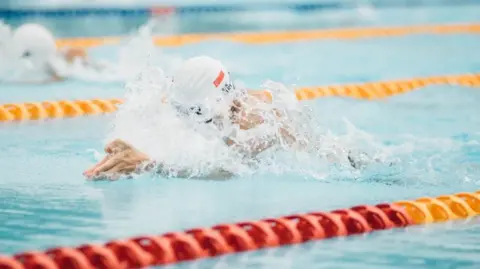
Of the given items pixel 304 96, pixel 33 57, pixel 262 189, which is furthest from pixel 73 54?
pixel 262 189

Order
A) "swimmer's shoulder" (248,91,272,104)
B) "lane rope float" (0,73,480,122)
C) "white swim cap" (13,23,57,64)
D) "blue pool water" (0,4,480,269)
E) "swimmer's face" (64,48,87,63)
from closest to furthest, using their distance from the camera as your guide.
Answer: "blue pool water" (0,4,480,269) < "swimmer's shoulder" (248,91,272,104) < "lane rope float" (0,73,480,122) < "white swim cap" (13,23,57,64) < "swimmer's face" (64,48,87,63)

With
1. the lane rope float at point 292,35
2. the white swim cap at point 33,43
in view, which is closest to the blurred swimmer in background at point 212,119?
the white swim cap at point 33,43

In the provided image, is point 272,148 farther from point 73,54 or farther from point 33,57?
point 73,54

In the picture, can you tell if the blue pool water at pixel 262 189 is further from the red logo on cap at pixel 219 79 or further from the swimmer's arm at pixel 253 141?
the red logo on cap at pixel 219 79

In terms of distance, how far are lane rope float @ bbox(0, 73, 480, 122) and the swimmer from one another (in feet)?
4.40

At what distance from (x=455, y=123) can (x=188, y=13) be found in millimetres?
9130

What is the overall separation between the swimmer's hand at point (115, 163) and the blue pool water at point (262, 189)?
0.06 m

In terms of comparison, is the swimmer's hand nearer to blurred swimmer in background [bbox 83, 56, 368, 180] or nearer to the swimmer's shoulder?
blurred swimmer in background [bbox 83, 56, 368, 180]

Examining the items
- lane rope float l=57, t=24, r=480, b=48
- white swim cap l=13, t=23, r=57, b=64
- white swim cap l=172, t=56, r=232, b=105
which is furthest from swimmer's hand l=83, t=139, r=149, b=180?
lane rope float l=57, t=24, r=480, b=48

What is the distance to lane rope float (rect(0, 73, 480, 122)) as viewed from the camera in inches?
283

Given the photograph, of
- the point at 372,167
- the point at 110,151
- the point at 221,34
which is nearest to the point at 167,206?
the point at 110,151

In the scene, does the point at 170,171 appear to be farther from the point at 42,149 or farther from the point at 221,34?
the point at 221,34

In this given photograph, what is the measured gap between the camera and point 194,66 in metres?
5.12

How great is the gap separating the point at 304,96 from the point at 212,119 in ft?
9.52
